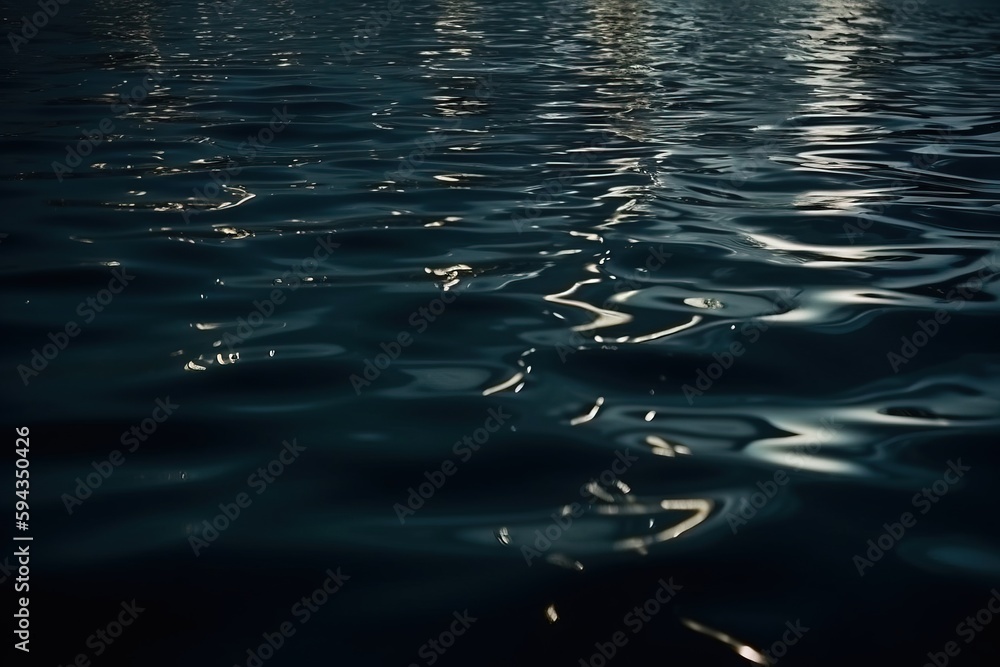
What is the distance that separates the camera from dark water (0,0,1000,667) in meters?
2.38

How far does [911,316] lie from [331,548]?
2.63 m

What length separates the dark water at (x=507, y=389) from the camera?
2.38 metres

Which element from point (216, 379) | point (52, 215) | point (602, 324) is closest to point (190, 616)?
point (216, 379)

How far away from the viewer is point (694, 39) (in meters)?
17.2

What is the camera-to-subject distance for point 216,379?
3.57 meters

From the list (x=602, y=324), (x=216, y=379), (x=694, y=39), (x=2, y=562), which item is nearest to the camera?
(x=2, y=562)

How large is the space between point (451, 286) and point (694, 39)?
13.6 metres

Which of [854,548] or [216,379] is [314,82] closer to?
[216,379]

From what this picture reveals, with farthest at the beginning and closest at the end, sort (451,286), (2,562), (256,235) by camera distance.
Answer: (256,235) < (451,286) < (2,562)

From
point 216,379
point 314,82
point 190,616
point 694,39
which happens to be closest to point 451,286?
point 216,379

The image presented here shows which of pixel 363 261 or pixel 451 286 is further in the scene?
pixel 363 261

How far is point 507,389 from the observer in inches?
140

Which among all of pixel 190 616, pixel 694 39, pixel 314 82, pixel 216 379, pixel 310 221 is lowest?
pixel 694 39

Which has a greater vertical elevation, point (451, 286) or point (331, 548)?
point (331, 548)
